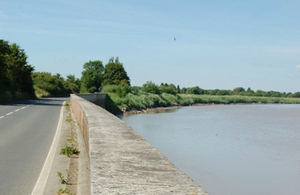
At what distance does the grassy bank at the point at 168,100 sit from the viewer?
5641 cm

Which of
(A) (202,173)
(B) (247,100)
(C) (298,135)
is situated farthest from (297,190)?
(B) (247,100)

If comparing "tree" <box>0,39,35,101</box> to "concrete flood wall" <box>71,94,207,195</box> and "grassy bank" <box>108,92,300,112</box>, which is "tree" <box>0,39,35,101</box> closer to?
"grassy bank" <box>108,92,300,112</box>

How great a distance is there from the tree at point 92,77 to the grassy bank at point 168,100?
28.7 metres

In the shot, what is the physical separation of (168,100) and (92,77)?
3776cm

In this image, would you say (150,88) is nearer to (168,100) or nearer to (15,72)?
(168,100)

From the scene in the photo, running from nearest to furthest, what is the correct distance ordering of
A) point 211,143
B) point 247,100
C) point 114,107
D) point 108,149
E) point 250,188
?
1. point 108,149
2. point 250,188
3. point 211,143
4. point 114,107
5. point 247,100

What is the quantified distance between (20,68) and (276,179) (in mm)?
45692

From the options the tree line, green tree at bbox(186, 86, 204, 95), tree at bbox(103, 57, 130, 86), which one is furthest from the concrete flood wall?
green tree at bbox(186, 86, 204, 95)

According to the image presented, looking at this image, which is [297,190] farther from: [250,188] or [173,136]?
[173,136]

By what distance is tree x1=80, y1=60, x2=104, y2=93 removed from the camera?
108438 mm

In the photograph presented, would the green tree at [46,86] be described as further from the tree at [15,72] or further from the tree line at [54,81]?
the tree at [15,72]

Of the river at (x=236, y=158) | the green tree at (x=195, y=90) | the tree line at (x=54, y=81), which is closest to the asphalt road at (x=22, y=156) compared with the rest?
the river at (x=236, y=158)

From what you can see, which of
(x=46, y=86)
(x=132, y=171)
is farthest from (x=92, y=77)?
(x=132, y=171)

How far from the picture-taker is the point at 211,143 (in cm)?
2283
